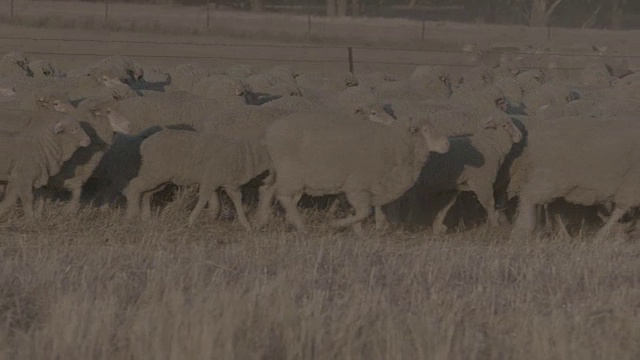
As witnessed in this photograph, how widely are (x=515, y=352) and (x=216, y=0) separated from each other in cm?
5476

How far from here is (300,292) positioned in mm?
7551

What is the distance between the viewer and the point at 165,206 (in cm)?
1187

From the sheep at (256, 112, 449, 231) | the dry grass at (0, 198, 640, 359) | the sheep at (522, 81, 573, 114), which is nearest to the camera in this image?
the dry grass at (0, 198, 640, 359)

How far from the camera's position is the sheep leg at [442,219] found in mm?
11969

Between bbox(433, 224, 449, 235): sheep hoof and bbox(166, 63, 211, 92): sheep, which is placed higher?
bbox(166, 63, 211, 92): sheep

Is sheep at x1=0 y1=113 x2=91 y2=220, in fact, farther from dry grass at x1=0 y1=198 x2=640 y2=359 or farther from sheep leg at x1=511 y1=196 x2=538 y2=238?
sheep leg at x1=511 y1=196 x2=538 y2=238

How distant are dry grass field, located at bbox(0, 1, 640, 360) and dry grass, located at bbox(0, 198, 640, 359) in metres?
0.01

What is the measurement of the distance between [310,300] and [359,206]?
3968mm

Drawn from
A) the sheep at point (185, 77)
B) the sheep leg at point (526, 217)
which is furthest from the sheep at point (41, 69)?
the sheep leg at point (526, 217)

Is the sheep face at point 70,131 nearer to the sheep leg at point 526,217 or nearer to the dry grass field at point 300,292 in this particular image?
the dry grass field at point 300,292

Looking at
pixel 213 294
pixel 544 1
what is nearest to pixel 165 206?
pixel 213 294

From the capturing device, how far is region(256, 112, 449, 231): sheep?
11.0 meters

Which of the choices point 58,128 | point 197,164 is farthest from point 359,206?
point 58,128

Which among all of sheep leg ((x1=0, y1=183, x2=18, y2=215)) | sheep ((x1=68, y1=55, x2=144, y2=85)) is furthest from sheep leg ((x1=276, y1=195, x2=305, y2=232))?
sheep ((x1=68, y1=55, x2=144, y2=85))
